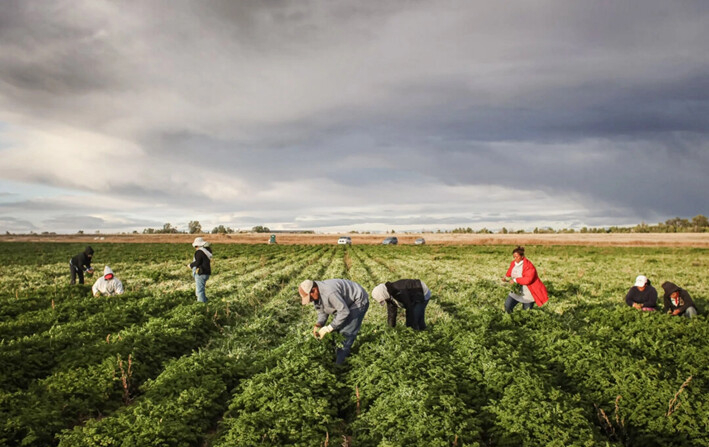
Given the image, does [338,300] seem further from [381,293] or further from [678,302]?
[678,302]

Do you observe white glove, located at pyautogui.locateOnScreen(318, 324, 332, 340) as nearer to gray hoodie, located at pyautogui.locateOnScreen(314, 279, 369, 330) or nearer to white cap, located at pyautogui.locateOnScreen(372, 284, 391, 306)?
Answer: gray hoodie, located at pyautogui.locateOnScreen(314, 279, 369, 330)

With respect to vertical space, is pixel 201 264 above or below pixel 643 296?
above

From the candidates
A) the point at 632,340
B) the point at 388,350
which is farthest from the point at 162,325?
the point at 632,340

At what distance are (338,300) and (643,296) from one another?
11.4 meters

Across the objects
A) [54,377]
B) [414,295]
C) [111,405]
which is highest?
[414,295]

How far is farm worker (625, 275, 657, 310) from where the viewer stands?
42.1 feet

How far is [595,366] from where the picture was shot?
7191mm

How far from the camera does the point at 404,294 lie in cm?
945

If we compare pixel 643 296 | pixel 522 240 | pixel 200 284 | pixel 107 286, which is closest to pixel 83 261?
pixel 107 286

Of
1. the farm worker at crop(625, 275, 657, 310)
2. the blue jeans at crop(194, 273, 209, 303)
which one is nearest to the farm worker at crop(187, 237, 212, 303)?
the blue jeans at crop(194, 273, 209, 303)

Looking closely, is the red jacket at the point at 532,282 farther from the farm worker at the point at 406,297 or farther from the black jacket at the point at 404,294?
the black jacket at the point at 404,294

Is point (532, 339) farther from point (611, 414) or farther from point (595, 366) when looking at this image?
point (611, 414)

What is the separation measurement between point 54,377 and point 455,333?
8.32 m

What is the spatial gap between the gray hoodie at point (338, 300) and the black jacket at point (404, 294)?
1.31 metres
